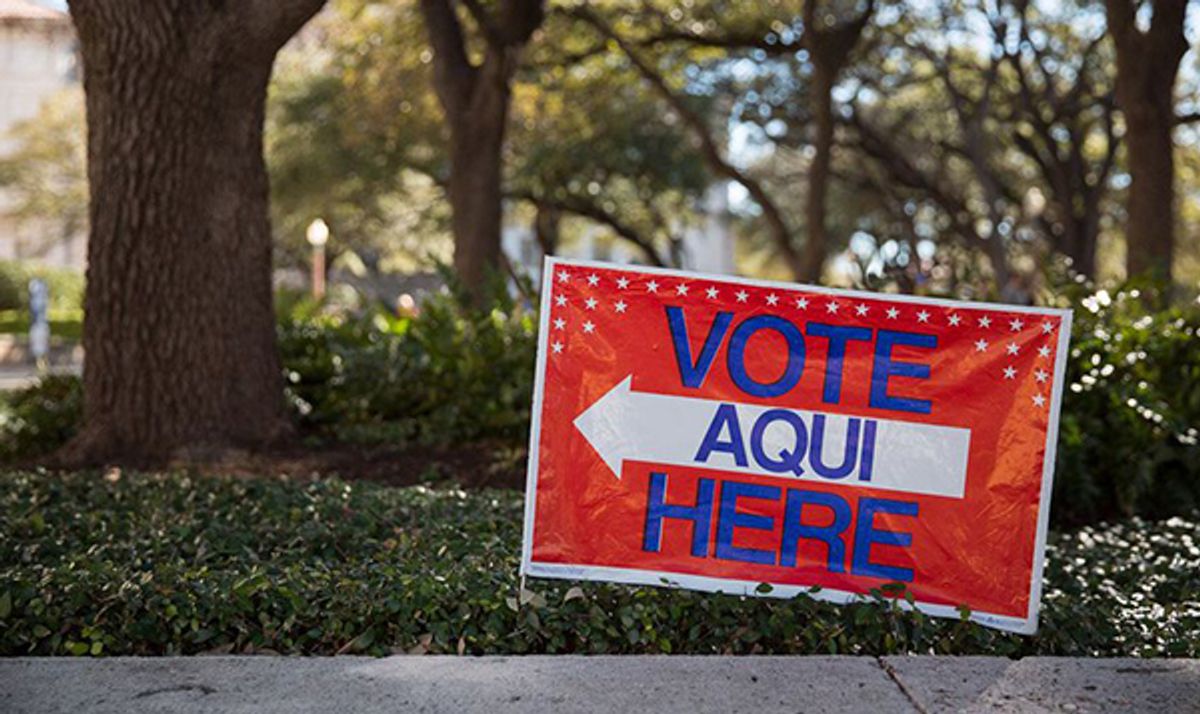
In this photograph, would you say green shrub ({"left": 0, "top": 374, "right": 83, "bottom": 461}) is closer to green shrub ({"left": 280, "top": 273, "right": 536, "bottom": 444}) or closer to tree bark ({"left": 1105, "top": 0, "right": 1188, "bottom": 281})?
green shrub ({"left": 280, "top": 273, "right": 536, "bottom": 444})

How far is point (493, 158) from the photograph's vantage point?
14391 mm

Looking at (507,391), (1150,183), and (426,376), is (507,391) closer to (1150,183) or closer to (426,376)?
(426,376)

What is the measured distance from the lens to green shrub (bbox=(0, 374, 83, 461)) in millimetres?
8906

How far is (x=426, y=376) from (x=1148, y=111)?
772 centimetres

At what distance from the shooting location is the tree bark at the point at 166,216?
784 centimetres

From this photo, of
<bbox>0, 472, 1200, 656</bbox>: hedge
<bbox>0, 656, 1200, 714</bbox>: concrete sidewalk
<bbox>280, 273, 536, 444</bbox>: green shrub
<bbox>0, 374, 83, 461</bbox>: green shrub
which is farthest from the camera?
<bbox>0, 374, 83, 461</bbox>: green shrub

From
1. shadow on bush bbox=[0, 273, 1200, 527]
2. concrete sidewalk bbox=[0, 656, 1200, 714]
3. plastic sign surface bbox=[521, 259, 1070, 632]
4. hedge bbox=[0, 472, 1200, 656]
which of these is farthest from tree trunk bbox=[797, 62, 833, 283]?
concrete sidewalk bbox=[0, 656, 1200, 714]

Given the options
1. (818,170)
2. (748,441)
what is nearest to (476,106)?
(818,170)

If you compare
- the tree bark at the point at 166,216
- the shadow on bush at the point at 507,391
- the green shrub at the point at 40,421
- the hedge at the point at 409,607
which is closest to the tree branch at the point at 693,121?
the shadow on bush at the point at 507,391

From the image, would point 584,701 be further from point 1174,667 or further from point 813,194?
point 813,194

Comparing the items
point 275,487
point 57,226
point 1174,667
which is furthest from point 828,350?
→ point 57,226

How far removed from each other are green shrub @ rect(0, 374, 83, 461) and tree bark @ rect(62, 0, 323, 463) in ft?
3.21

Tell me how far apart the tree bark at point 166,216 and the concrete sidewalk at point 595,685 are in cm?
398

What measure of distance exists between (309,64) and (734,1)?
46.2 ft
